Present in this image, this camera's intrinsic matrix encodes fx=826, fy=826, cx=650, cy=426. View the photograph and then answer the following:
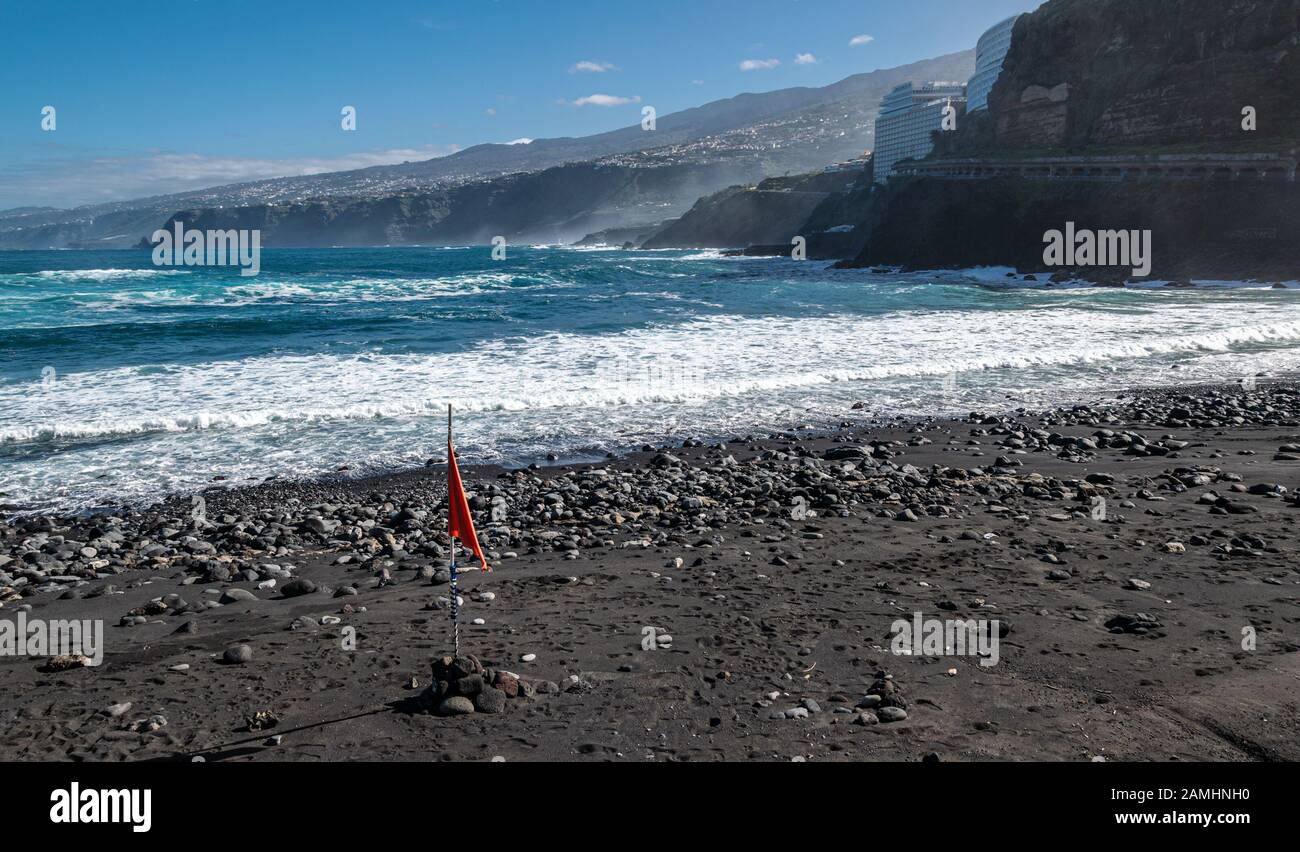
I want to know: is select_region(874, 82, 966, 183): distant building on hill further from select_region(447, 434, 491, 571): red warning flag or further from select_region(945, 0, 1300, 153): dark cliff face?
select_region(447, 434, 491, 571): red warning flag

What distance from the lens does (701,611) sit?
21.4 ft

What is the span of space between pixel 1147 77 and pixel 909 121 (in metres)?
66.5

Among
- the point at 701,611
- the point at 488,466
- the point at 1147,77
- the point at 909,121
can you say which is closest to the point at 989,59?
the point at 909,121

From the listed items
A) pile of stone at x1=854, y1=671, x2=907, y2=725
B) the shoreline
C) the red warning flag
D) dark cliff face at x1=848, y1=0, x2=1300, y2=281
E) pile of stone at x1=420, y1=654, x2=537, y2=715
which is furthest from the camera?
dark cliff face at x1=848, y1=0, x2=1300, y2=281

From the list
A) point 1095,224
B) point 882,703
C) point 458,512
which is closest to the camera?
point 458,512

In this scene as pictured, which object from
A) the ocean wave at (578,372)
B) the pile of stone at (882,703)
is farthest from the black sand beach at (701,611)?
the ocean wave at (578,372)

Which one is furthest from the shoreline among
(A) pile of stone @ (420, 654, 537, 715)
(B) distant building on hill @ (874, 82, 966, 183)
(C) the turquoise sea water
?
(B) distant building on hill @ (874, 82, 966, 183)

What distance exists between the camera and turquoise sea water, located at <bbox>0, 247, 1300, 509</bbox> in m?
13.4

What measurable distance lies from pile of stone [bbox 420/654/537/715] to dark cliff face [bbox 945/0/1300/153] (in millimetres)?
61839

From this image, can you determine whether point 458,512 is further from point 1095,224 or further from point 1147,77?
point 1147,77

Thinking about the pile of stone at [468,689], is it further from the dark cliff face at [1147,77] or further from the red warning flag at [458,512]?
the dark cliff face at [1147,77]
